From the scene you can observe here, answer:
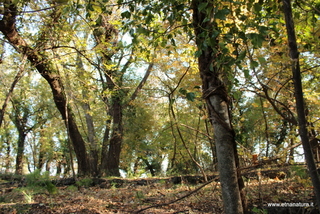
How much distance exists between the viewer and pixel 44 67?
625cm

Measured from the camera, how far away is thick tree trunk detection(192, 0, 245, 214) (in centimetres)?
197

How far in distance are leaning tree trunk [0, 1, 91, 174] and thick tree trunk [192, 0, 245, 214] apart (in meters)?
2.19

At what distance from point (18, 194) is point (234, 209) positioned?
5.21m

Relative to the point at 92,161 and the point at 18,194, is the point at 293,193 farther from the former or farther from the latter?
the point at 92,161

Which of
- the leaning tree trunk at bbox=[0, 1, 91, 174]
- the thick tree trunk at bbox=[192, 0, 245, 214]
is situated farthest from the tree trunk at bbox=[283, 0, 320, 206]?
the leaning tree trunk at bbox=[0, 1, 91, 174]

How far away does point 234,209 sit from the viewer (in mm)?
1948

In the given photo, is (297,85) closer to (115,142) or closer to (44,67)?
(44,67)

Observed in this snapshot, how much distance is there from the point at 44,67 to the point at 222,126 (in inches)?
225

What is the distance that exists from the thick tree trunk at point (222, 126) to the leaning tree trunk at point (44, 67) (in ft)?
7.18

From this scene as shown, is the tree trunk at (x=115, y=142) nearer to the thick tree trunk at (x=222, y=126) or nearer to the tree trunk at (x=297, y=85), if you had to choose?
the thick tree trunk at (x=222, y=126)

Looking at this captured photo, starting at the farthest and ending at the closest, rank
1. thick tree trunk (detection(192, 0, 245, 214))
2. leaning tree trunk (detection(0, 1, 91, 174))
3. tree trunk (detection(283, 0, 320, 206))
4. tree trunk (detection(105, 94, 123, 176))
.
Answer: tree trunk (detection(105, 94, 123, 176)), leaning tree trunk (detection(0, 1, 91, 174)), thick tree trunk (detection(192, 0, 245, 214)), tree trunk (detection(283, 0, 320, 206))

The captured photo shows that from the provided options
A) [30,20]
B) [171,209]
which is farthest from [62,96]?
[171,209]

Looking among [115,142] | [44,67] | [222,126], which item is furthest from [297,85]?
[115,142]

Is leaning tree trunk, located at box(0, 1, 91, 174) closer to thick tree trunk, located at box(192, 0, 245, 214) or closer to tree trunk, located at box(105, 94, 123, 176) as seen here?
tree trunk, located at box(105, 94, 123, 176)
